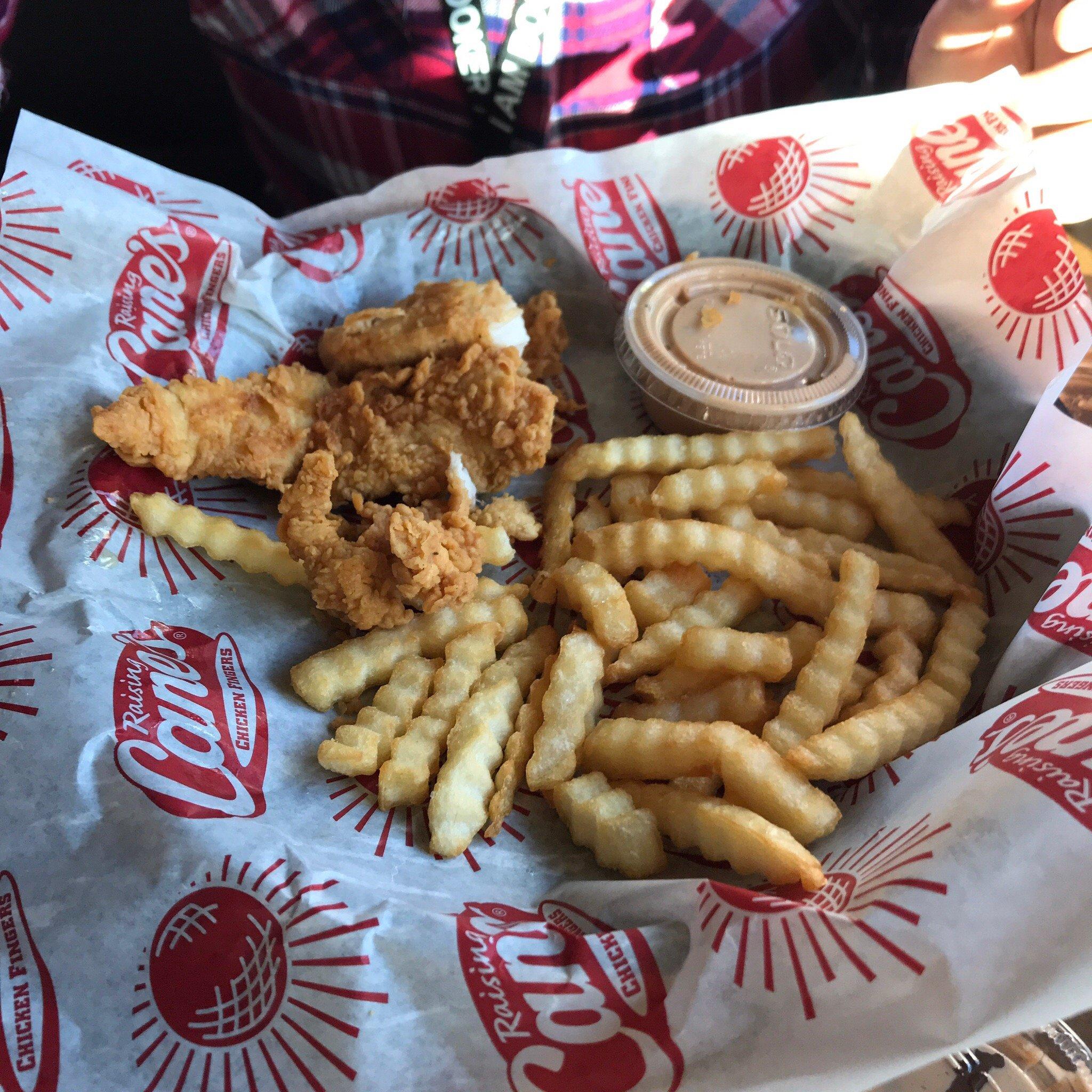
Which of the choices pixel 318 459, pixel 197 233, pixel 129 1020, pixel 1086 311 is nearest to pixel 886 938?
pixel 129 1020

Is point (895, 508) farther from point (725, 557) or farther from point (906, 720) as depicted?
point (906, 720)

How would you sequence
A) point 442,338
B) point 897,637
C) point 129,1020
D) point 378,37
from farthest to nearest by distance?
point 378,37
point 442,338
point 897,637
point 129,1020

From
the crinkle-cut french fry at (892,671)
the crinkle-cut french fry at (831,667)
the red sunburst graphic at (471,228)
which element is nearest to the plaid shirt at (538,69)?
the red sunburst graphic at (471,228)

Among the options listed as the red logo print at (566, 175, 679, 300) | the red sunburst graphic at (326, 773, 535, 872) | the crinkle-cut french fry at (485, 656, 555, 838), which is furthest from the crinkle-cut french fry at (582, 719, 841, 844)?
the red logo print at (566, 175, 679, 300)

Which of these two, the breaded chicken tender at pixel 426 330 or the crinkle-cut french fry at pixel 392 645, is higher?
the breaded chicken tender at pixel 426 330

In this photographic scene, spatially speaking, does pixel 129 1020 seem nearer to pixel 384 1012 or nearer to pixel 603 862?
pixel 384 1012

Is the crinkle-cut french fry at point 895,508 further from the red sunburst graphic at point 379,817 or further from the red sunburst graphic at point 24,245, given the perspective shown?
the red sunburst graphic at point 24,245
